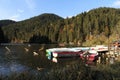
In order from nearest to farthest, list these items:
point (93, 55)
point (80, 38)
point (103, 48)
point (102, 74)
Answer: point (102, 74) → point (93, 55) → point (103, 48) → point (80, 38)

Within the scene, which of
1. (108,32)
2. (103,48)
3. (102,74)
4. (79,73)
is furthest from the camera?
(108,32)

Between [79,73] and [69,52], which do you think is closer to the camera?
[79,73]

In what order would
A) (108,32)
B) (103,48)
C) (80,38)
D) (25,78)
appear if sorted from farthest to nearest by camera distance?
(80,38)
(108,32)
(103,48)
(25,78)

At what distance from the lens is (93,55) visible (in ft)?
183

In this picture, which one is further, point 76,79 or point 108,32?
point 108,32

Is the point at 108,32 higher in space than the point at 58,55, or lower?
higher

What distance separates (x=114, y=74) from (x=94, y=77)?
1.31m

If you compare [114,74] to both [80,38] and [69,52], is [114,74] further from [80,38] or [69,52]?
[80,38]

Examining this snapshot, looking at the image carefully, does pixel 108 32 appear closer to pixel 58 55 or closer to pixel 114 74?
pixel 58 55

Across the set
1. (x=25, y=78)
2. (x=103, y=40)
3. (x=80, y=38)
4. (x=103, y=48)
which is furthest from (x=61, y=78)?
(x=80, y=38)

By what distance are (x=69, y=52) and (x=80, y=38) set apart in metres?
126

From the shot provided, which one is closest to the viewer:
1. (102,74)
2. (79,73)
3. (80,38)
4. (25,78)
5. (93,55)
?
(25,78)

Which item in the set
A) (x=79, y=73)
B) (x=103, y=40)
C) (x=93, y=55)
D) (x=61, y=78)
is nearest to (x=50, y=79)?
(x=61, y=78)

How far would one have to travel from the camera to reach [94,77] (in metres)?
15.2
